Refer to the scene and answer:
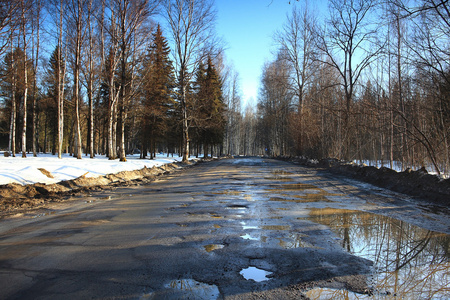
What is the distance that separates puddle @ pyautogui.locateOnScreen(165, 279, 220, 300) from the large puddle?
0.96 metres

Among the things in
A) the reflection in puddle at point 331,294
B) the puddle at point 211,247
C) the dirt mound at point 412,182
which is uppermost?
the dirt mound at point 412,182

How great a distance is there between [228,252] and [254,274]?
724mm

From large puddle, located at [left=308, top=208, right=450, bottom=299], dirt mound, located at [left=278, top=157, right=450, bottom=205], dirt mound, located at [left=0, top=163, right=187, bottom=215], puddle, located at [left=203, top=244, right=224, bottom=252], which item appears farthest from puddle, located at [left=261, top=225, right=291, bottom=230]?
dirt mound, located at [left=0, top=163, right=187, bottom=215]

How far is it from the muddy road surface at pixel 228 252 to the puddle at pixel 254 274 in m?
0.01

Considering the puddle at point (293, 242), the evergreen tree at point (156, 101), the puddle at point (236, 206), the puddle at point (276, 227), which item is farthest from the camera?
the evergreen tree at point (156, 101)

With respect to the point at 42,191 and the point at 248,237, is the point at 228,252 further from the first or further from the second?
the point at 42,191

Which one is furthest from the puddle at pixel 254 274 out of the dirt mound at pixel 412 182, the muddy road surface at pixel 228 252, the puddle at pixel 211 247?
the dirt mound at pixel 412 182

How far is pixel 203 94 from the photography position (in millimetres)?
30812

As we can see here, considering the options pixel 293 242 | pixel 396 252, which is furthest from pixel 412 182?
pixel 293 242

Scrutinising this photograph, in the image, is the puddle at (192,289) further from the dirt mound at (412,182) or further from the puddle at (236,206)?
the dirt mound at (412,182)

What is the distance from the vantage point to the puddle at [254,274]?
309 centimetres

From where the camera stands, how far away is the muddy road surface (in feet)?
9.36

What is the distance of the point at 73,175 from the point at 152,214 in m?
6.74

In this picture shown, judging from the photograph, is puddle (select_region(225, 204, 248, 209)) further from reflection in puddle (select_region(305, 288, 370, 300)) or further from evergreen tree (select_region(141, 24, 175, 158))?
evergreen tree (select_region(141, 24, 175, 158))
